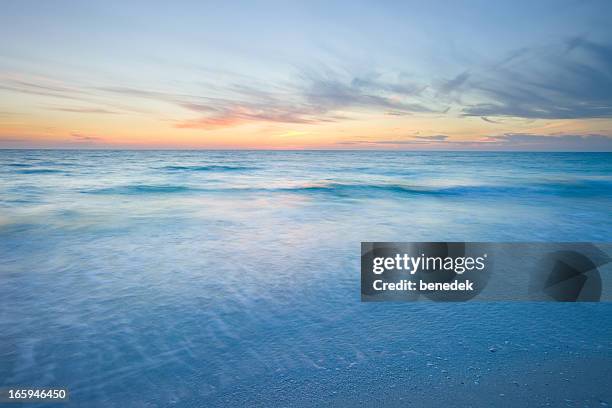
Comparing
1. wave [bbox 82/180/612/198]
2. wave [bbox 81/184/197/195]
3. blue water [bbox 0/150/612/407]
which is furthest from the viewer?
wave [bbox 82/180/612/198]

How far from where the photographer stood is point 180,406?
2773 millimetres

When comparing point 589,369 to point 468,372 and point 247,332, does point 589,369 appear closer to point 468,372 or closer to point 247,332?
point 468,372

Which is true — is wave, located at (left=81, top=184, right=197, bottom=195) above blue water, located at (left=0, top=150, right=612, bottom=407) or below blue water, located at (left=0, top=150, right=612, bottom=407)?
above

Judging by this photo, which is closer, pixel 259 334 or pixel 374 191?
pixel 259 334

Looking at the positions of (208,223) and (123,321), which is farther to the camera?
(208,223)

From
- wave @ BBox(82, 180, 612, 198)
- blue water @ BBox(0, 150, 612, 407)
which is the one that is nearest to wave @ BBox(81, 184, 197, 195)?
wave @ BBox(82, 180, 612, 198)

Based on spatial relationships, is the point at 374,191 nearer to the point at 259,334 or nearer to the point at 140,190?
the point at 140,190

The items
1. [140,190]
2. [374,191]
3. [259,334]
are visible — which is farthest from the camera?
[374,191]

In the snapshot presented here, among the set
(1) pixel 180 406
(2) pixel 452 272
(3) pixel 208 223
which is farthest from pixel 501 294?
(3) pixel 208 223

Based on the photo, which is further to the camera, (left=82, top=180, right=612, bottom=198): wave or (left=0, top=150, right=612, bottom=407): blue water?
(left=82, top=180, right=612, bottom=198): wave

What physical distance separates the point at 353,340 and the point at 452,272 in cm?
260

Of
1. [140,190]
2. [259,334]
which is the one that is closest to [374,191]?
[140,190]

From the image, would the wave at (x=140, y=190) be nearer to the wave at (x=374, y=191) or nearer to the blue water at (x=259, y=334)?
the wave at (x=374, y=191)

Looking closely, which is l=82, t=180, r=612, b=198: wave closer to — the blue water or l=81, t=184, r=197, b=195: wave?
l=81, t=184, r=197, b=195: wave
